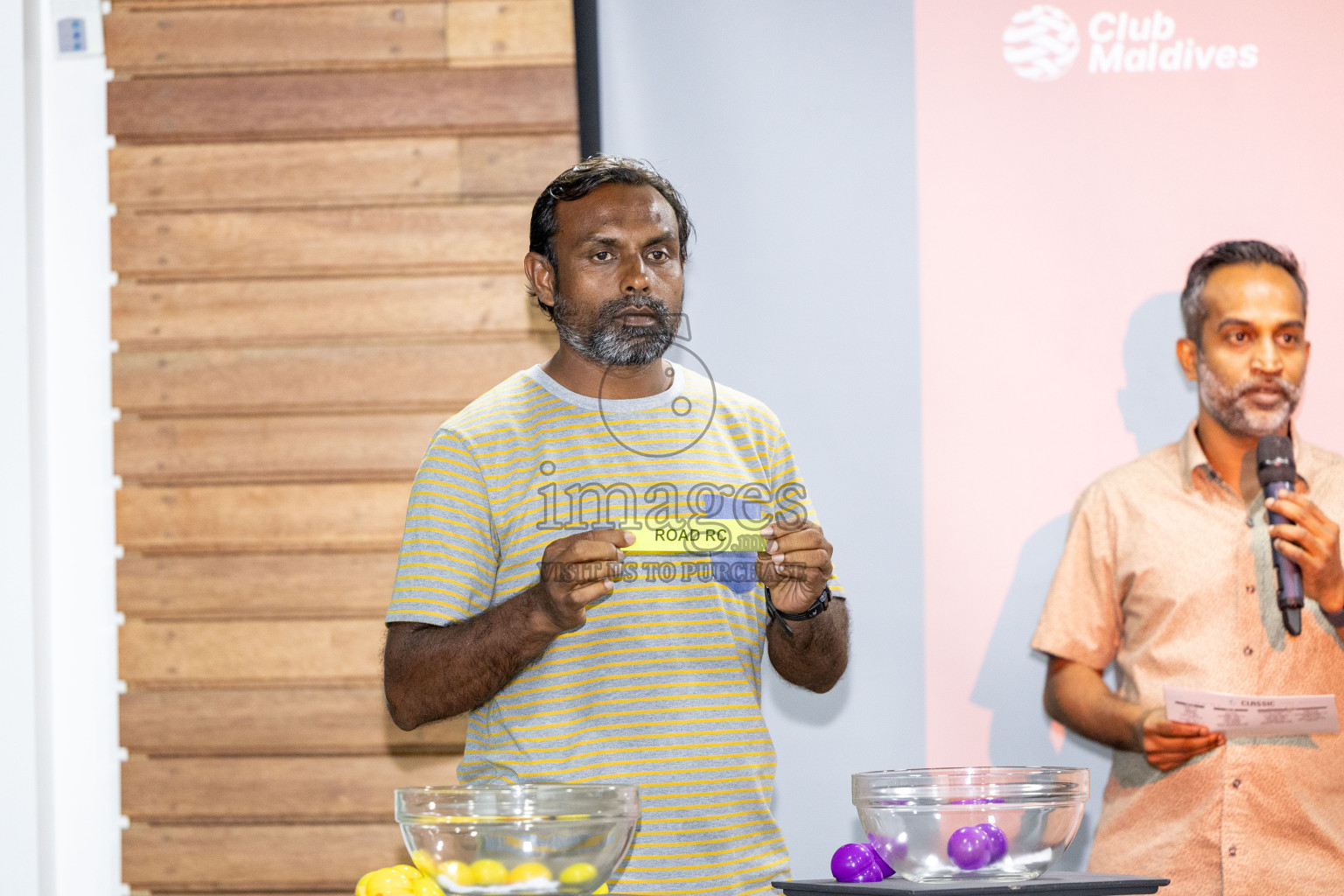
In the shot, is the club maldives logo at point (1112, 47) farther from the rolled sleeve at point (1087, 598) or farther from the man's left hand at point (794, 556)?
the man's left hand at point (794, 556)

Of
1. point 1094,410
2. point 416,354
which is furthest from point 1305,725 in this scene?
point 416,354

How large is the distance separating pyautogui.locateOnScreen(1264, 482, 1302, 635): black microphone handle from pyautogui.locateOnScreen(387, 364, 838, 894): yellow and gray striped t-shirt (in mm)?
823

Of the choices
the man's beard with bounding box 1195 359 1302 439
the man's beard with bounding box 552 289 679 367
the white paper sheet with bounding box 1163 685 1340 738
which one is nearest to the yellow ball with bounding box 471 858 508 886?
the man's beard with bounding box 552 289 679 367

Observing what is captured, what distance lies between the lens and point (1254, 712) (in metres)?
2.04

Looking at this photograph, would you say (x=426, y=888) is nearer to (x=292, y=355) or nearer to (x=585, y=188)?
(x=585, y=188)

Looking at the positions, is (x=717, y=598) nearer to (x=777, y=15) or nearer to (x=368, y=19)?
(x=777, y=15)

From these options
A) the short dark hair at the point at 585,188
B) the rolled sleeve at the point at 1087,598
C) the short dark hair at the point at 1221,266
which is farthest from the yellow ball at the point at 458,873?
the short dark hair at the point at 1221,266

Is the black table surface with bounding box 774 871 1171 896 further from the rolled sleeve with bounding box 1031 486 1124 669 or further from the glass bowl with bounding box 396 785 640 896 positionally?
the rolled sleeve with bounding box 1031 486 1124 669

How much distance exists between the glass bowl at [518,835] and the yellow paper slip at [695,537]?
13.6 inches

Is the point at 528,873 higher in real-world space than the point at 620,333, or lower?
lower

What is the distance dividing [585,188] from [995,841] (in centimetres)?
111

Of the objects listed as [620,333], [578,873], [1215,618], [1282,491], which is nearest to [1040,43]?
[1282,491]

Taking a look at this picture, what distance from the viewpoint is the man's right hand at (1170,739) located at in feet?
6.91

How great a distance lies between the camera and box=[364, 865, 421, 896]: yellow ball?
1226mm
